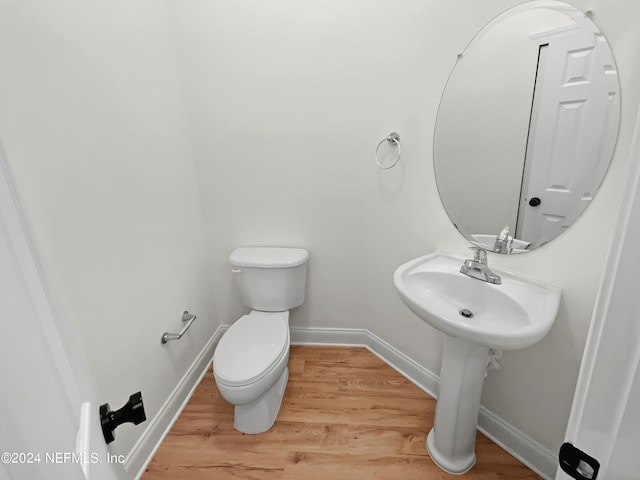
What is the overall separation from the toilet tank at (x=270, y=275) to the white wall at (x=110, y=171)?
29 cm

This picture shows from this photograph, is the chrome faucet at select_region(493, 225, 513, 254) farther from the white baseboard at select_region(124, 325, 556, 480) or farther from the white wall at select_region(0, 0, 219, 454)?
the white wall at select_region(0, 0, 219, 454)

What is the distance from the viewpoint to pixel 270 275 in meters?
1.71

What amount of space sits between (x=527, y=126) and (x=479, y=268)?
533 millimetres

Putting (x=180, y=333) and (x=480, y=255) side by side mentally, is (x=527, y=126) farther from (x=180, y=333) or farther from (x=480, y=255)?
(x=180, y=333)

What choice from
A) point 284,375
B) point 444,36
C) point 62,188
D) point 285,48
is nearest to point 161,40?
point 285,48

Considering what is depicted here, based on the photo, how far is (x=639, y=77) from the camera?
841mm

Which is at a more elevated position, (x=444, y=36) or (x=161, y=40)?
(x=161, y=40)

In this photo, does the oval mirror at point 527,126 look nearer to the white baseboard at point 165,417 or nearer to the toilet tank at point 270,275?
the toilet tank at point 270,275

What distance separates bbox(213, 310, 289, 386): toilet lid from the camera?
1.30 meters

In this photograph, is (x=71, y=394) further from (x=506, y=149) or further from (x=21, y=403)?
(x=506, y=149)

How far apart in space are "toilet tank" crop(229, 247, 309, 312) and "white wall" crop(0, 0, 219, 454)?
0.29m

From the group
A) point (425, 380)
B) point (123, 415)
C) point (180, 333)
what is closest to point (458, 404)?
point (425, 380)

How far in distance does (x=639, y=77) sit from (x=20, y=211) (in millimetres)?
1365

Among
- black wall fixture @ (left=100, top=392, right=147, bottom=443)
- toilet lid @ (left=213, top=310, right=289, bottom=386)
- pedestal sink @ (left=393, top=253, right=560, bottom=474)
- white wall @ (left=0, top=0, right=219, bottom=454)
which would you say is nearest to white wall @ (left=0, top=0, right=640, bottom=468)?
white wall @ (left=0, top=0, right=219, bottom=454)
